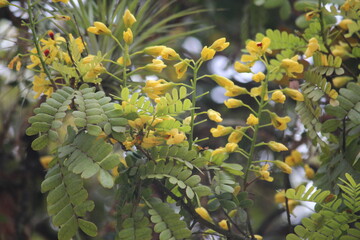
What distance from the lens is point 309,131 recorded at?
3.53 ft

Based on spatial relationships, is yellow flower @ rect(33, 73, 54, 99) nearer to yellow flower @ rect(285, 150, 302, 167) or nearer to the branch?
the branch

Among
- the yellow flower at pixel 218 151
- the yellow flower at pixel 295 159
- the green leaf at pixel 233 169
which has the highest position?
the yellow flower at pixel 218 151

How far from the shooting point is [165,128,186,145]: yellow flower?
3.15 ft

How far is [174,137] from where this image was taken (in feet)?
3.17

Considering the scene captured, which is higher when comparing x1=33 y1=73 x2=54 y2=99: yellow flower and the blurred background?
x1=33 y1=73 x2=54 y2=99: yellow flower

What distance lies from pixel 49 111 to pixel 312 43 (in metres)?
0.56

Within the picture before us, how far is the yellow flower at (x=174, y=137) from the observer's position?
961 mm

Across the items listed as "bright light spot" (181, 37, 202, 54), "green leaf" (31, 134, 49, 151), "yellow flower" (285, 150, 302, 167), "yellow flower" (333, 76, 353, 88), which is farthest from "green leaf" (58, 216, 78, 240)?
"bright light spot" (181, 37, 202, 54)

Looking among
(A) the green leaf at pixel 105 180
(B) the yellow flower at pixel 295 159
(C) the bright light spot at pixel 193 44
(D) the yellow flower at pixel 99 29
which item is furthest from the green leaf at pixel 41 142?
(C) the bright light spot at pixel 193 44

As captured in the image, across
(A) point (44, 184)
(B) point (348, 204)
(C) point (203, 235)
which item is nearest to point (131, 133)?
(A) point (44, 184)

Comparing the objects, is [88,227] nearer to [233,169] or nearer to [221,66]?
[233,169]

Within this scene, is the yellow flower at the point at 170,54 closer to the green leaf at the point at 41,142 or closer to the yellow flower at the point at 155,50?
the yellow flower at the point at 155,50

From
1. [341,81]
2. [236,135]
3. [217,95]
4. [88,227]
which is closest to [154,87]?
[236,135]

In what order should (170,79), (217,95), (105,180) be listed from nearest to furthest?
1. (105,180)
2. (170,79)
3. (217,95)
